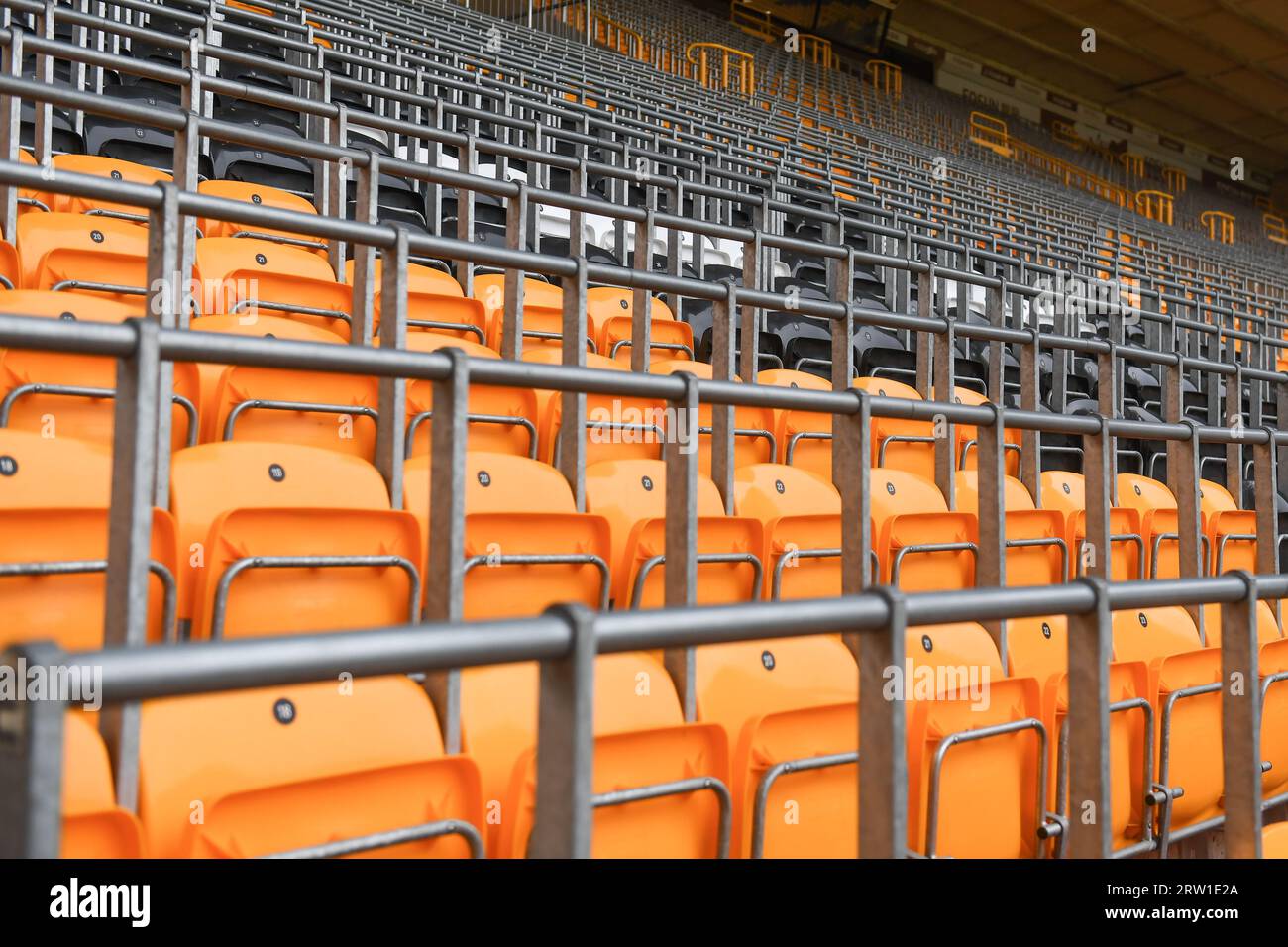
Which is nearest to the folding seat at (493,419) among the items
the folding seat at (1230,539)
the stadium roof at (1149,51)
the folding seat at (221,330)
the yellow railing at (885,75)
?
the folding seat at (221,330)

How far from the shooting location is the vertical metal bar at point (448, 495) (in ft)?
2.56

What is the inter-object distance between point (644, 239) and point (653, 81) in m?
2.97

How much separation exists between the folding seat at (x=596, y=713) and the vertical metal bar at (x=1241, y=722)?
0.36 m

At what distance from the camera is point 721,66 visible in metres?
6.00

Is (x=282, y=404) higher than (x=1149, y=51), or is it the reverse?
(x=1149, y=51)

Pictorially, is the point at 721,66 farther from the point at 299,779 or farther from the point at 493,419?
the point at 299,779

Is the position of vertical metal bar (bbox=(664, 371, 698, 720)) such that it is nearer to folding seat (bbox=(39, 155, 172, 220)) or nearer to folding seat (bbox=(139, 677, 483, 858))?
folding seat (bbox=(139, 677, 483, 858))

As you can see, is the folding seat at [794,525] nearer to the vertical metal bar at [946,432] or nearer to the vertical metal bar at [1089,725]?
the vertical metal bar at [946,432]

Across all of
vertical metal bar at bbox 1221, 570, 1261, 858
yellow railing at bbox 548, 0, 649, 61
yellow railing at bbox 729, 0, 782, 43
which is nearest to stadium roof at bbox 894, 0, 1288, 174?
yellow railing at bbox 729, 0, 782, 43

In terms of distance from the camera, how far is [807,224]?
130 inches

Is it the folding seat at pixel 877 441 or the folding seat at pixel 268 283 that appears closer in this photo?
the folding seat at pixel 268 283

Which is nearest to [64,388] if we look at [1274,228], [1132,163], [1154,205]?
[1154,205]

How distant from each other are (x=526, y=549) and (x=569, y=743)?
2.29ft
